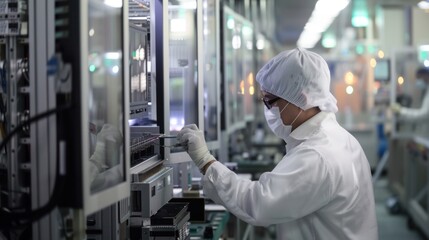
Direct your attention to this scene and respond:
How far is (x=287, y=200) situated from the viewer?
2.03 m

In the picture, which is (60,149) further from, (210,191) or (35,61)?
(210,191)

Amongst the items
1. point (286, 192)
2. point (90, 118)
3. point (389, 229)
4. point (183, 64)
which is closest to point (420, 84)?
point (389, 229)

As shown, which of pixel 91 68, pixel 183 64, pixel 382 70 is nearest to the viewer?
pixel 91 68

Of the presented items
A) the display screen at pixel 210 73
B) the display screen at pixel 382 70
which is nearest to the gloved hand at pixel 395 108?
the display screen at pixel 382 70

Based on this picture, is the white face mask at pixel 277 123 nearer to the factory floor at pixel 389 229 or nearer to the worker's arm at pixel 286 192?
the worker's arm at pixel 286 192

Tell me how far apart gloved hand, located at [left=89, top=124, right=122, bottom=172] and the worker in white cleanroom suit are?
1.50ft

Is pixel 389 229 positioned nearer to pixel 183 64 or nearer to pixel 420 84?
pixel 420 84

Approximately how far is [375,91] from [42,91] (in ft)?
27.3

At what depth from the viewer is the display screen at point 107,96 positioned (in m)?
1.66

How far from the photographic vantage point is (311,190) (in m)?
2.02

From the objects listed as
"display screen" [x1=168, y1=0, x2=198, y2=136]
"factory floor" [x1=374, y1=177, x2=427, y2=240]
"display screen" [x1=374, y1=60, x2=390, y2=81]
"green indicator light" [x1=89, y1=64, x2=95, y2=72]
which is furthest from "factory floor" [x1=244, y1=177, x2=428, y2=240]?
"green indicator light" [x1=89, y1=64, x2=95, y2=72]

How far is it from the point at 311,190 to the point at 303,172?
71mm

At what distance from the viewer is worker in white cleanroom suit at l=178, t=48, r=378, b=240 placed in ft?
6.69

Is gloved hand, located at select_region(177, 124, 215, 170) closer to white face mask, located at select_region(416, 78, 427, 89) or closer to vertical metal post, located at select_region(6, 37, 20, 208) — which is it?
vertical metal post, located at select_region(6, 37, 20, 208)
